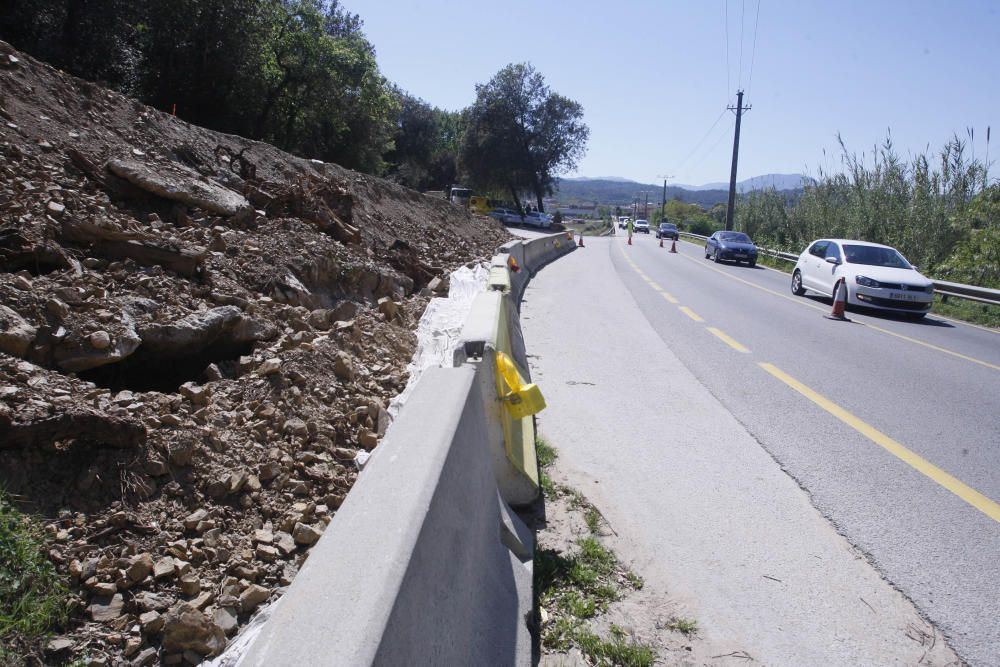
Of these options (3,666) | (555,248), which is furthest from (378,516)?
(555,248)

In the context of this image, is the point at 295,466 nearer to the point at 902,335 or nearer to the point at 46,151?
the point at 46,151

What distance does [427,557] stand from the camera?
211 cm

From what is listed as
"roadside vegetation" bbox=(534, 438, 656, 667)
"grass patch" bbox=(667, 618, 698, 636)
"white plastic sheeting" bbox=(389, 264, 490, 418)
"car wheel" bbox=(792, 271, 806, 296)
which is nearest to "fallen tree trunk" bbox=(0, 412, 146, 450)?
"white plastic sheeting" bbox=(389, 264, 490, 418)

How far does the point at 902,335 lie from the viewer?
39.6 feet

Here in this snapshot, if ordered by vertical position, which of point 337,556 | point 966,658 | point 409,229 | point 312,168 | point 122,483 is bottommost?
point 966,658

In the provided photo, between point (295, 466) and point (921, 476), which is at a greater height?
point (295, 466)

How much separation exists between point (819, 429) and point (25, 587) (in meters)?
5.81

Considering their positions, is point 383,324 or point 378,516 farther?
point 383,324

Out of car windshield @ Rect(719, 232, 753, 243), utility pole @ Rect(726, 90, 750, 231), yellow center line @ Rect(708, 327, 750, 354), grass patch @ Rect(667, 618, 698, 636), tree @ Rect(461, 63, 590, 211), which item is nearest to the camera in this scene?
grass patch @ Rect(667, 618, 698, 636)

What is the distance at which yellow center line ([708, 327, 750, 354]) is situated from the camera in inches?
379

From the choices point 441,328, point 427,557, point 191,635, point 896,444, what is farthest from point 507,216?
point 427,557

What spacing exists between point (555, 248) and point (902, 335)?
64.3ft

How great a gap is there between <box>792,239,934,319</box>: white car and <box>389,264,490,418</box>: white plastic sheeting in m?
9.48

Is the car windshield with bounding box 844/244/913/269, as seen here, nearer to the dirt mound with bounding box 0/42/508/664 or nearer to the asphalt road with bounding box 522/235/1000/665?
the asphalt road with bounding box 522/235/1000/665
